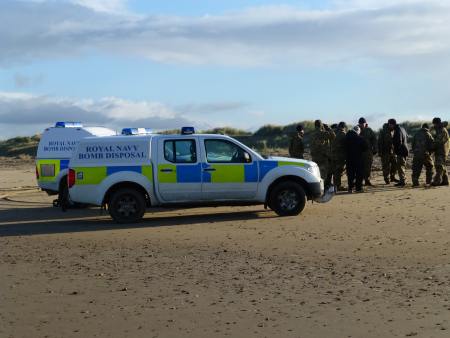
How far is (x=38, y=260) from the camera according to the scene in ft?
→ 35.6

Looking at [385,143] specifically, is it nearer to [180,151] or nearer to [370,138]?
[370,138]

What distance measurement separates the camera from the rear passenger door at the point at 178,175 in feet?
48.1

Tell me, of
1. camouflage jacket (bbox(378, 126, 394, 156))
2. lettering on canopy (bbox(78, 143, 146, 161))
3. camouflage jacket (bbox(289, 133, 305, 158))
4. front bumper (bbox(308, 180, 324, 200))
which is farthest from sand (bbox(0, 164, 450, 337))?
camouflage jacket (bbox(378, 126, 394, 156))

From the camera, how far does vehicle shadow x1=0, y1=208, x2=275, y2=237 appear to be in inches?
566

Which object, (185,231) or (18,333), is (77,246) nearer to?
(185,231)

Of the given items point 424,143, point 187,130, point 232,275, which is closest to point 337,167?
point 424,143

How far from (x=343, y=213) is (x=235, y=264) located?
5.82 metres

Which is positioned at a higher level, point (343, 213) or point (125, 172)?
point (125, 172)

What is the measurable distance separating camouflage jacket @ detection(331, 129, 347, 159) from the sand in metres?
3.83

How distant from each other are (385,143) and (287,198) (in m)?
7.24

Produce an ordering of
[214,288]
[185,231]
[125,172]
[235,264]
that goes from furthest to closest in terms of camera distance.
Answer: [125,172] < [185,231] < [235,264] < [214,288]

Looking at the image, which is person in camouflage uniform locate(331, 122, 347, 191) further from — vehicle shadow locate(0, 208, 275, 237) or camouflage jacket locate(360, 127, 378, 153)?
vehicle shadow locate(0, 208, 275, 237)

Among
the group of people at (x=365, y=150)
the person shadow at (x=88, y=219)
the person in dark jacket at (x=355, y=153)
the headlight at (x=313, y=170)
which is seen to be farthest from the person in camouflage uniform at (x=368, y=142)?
the headlight at (x=313, y=170)

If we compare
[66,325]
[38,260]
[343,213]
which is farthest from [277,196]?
[66,325]
